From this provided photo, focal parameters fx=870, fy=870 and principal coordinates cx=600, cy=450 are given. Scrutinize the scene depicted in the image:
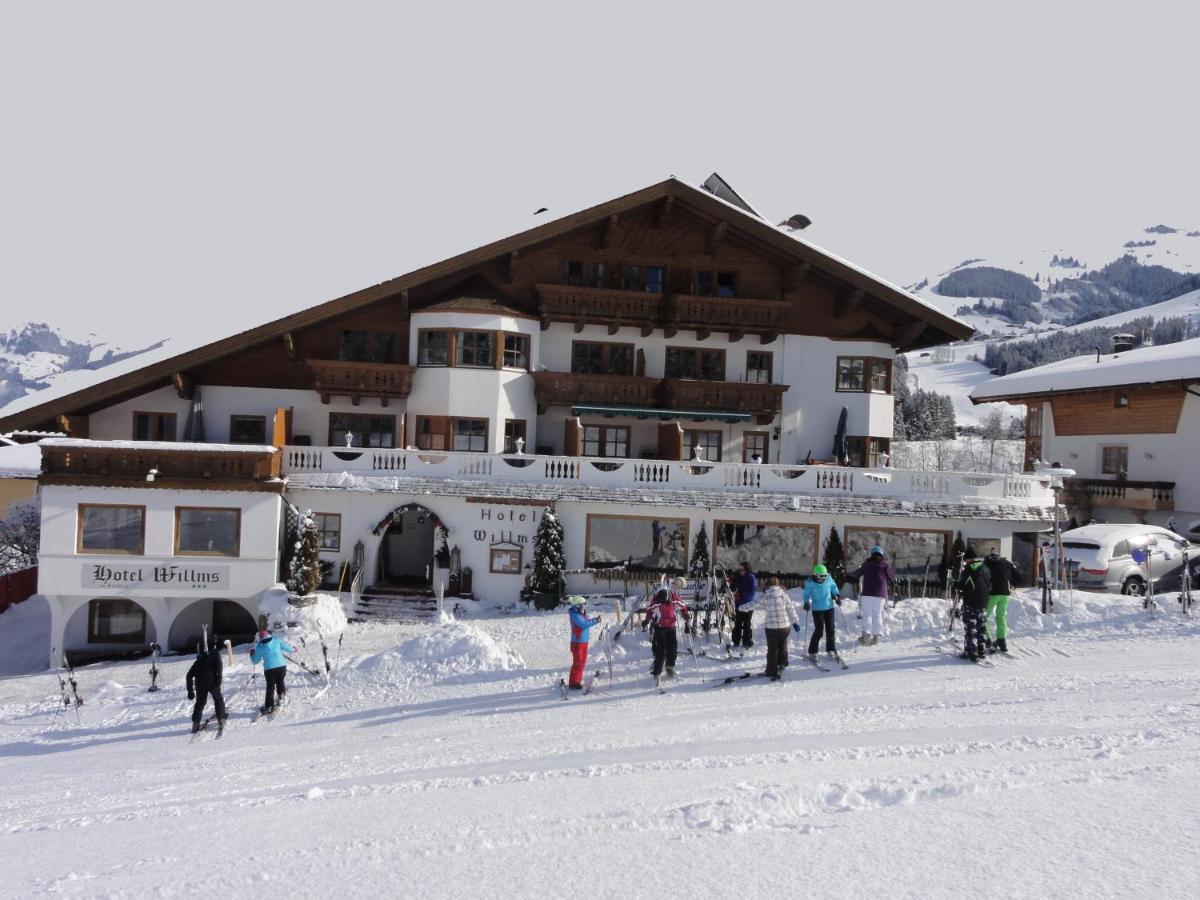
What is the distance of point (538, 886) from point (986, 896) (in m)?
3.47

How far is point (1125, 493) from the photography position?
33.7 metres

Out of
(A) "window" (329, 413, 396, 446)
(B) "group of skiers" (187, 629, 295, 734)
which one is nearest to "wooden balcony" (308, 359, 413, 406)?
(A) "window" (329, 413, 396, 446)

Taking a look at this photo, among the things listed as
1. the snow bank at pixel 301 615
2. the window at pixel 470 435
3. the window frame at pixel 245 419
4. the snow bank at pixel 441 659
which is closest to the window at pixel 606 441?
the window at pixel 470 435

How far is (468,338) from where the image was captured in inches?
1049

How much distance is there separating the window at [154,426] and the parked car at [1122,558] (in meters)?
25.5

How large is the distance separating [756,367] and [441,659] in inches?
626

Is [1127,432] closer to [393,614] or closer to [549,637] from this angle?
[549,637]

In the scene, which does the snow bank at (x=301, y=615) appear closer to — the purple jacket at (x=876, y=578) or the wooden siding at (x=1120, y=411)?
the purple jacket at (x=876, y=578)

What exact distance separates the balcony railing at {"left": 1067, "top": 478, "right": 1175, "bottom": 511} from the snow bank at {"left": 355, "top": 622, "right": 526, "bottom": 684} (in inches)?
1072

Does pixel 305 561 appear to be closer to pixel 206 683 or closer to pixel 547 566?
pixel 547 566

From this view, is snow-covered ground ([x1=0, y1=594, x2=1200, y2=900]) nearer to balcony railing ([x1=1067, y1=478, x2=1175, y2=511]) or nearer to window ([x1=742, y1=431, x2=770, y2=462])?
window ([x1=742, y1=431, x2=770, y2=462])

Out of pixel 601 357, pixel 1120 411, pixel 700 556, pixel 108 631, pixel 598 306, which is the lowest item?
pixel 108 631

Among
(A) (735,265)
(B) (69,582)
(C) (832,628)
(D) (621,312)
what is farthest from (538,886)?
(A) (735,265)

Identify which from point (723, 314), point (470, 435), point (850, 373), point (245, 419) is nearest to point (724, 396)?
point (723, 314)
